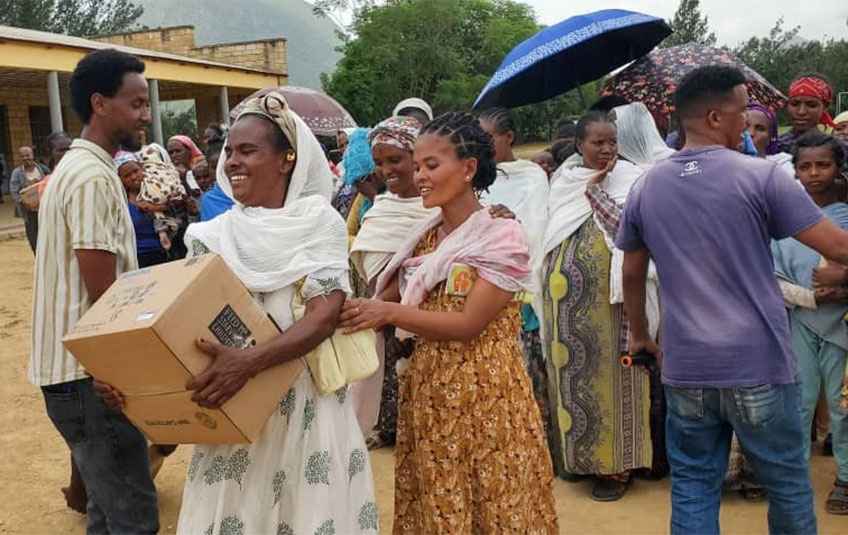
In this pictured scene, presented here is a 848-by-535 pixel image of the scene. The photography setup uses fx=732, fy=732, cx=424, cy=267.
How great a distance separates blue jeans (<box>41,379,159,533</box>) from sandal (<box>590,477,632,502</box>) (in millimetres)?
2320

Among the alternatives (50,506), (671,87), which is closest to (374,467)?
(50,506)

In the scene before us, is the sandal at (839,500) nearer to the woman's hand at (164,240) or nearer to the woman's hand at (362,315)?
the woman's hand at (362,315)

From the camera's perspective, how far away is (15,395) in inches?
233

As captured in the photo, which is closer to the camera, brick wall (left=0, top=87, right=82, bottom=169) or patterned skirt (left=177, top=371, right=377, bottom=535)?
patterned skirt (left=177, top=371, right=377, bottom=535)

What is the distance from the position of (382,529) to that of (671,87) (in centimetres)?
294

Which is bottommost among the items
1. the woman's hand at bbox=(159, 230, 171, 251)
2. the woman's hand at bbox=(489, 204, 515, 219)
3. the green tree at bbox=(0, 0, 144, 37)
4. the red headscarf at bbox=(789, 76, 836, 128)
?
the woman's hand at bbox=(159, 230, 171, 251)

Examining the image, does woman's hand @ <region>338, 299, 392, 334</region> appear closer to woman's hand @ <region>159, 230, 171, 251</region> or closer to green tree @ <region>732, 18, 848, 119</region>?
woman's hand @ <region>159, 230, 171, 251</region>

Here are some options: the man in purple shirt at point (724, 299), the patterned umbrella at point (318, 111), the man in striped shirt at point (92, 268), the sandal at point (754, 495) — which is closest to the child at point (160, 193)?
the man in striped shirt at point (92, 268)

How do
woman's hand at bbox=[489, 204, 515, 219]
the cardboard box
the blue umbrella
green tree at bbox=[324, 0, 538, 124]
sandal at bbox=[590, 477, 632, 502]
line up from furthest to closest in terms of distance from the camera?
1. green tree at bbox=[324, 0, 538, 124]
2. the blue umbrella
3. sandal at bbox=[590, 477, 632, 502]
4. woman's hand at bbox=[489, 204, 515, 219]
5. the cardboard box

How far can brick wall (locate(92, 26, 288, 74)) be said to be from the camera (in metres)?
26.9

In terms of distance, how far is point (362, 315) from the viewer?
7.28ft

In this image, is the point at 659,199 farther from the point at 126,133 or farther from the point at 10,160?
the point at 10,160

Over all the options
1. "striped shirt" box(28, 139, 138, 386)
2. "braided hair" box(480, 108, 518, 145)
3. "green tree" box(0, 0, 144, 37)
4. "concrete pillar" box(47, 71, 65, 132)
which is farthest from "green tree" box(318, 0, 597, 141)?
"striped shirt" box(28, 139, 138, 386)

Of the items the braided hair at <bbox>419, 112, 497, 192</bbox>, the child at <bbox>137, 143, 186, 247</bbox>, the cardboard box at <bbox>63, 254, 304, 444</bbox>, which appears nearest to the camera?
the cardboard box at <bbox>63, 254, 304, 444</bbox>
